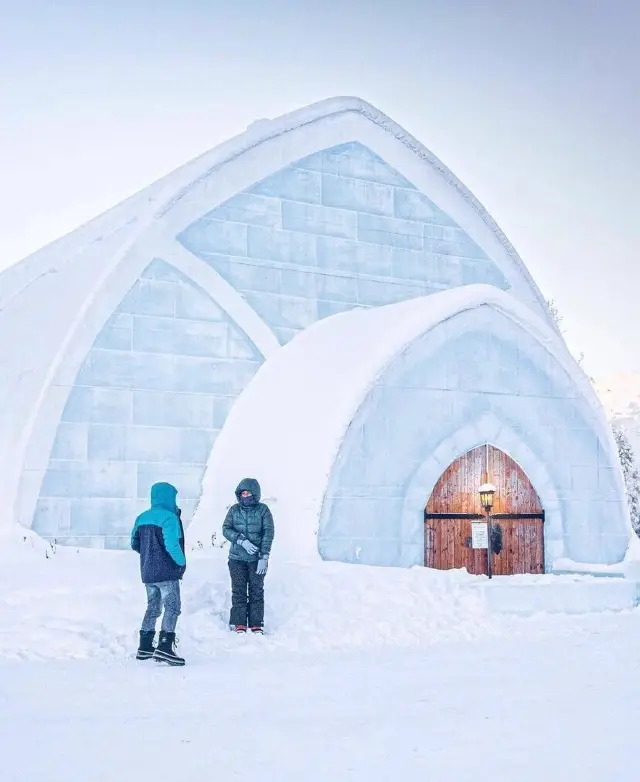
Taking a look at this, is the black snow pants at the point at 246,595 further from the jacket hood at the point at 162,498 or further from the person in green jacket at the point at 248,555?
the jacket hood at the point at 162,498

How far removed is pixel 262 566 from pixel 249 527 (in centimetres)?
43

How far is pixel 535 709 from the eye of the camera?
277 inches

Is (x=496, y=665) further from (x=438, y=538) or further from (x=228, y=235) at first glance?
(x=228, y=235)

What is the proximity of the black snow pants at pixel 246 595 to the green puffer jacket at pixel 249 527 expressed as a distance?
10cm

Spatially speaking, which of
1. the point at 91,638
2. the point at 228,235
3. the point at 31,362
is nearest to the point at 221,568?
the point at 91,638

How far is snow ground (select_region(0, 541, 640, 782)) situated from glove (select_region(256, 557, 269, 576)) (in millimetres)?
603

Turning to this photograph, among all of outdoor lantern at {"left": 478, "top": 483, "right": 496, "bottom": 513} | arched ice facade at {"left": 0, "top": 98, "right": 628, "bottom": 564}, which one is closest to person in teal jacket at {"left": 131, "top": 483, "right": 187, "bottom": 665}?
arched ice facade at {"left": 0, "top": 98, "right": 628, "bottom": 564}

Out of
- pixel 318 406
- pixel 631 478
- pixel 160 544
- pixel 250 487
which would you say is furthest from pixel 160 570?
pixel 631 478

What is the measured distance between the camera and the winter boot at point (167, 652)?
8.85 metres

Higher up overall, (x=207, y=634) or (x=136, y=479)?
(x=136, y=479)

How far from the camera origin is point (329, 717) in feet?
22.1

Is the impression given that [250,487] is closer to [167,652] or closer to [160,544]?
[160,544]

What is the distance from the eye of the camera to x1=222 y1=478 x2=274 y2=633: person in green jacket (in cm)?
1037

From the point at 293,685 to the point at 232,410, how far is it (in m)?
7.19
